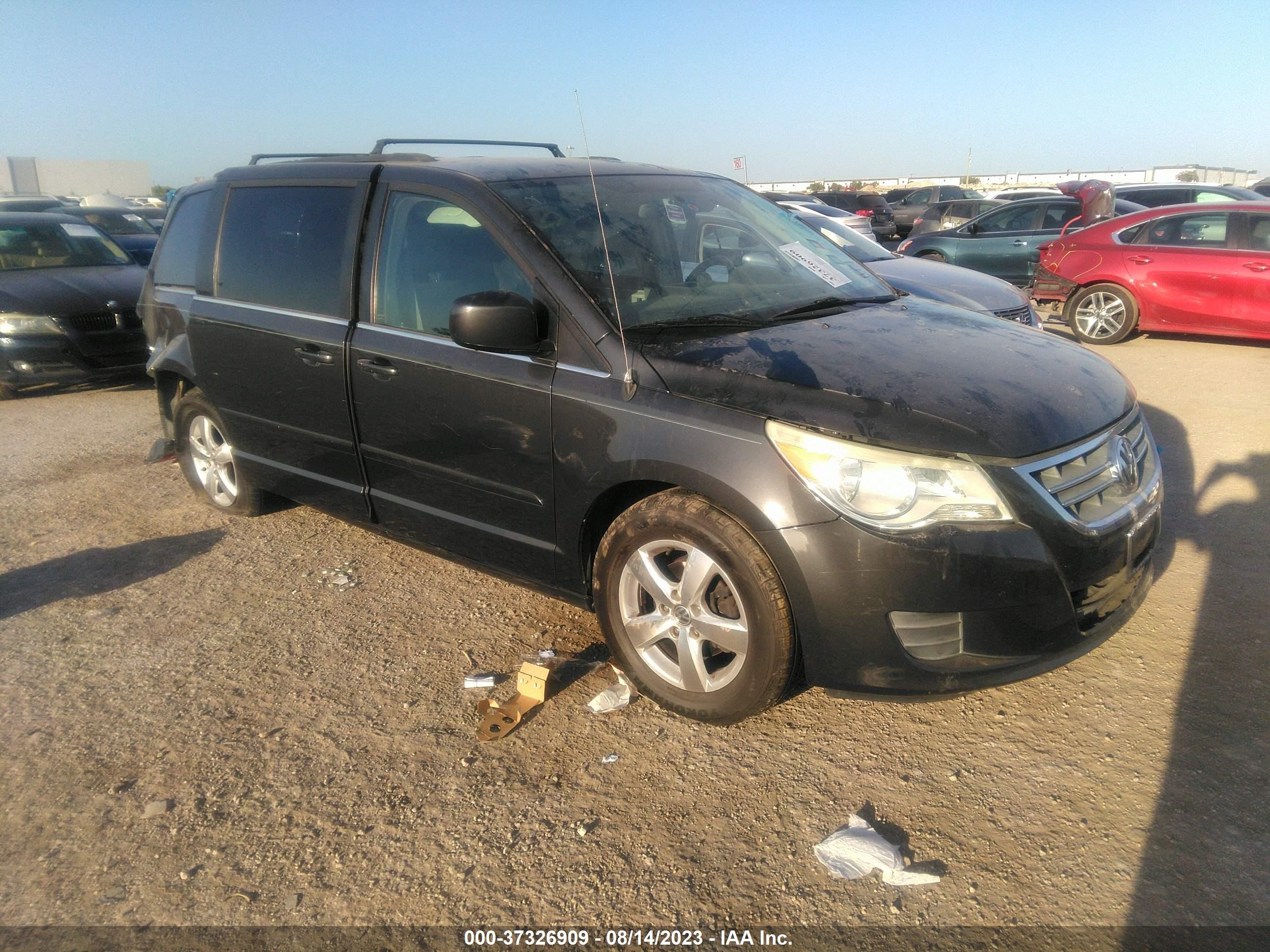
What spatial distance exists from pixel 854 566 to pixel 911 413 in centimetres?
48

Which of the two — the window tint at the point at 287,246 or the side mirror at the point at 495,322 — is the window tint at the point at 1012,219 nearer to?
the window tint at the point at 287,246

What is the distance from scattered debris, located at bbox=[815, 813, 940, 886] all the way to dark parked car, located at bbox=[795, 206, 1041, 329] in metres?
4.52

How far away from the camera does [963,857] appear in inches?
95.7

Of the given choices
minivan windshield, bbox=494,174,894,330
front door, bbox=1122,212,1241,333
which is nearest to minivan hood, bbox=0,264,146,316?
minivan windshield, bbox=494,174,894,330

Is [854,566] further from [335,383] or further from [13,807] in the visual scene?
[13,807]

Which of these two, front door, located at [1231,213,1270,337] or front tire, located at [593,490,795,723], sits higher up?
front door, located at [1231,213,1270,337]

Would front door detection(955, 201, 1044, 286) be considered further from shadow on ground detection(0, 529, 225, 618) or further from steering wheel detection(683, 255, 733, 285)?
shadow on ground detection(0, 529, 225, 618)

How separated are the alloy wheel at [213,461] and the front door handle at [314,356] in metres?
1.22

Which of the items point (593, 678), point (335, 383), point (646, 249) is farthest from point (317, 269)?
point (593, 678)

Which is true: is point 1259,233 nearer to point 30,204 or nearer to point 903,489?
point 903,489

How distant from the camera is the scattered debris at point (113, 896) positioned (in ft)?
7.80

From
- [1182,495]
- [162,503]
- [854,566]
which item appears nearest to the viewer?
[854,566]

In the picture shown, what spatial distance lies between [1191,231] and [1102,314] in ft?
3.66

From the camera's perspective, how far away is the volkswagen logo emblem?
2.92 meters
